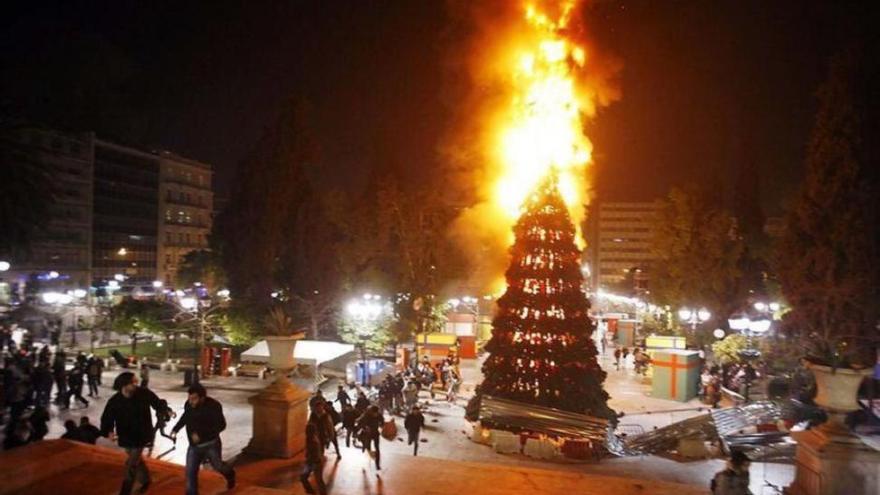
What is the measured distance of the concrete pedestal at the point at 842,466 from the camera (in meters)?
7.86

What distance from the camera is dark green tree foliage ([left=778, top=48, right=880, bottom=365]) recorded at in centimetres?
2186

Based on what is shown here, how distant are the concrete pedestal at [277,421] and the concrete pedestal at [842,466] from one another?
755 cm

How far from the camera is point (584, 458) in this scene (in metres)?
14.9

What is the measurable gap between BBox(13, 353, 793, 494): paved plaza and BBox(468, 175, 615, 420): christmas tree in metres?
1.82

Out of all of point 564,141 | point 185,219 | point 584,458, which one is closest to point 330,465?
point 584,458

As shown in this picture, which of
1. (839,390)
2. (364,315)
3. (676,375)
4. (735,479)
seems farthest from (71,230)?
(839,390)

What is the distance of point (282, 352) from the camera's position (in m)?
10.5

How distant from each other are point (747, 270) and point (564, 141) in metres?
25.9

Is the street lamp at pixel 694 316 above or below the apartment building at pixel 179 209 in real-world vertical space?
below

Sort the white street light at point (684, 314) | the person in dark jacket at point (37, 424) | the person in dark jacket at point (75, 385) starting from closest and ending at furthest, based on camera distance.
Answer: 1. the person in dark jacket at point (37, 424)
2. the person in dark jacket at point (75, 385)
3. the white street light at point (684, 314)

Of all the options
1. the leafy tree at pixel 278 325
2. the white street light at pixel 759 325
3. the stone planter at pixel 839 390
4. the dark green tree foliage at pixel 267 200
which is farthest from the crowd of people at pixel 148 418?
the white street light at pixel 759 325

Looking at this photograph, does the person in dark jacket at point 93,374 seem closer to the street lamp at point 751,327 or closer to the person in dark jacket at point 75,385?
the person in dark jacket at point 75,385

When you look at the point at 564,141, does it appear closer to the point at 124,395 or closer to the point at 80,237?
the point at 124,395

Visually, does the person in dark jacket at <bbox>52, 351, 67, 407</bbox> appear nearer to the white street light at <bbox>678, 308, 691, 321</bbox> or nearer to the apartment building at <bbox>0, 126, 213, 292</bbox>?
the white street light at <bbox>678, 308, 691, 321</bbox>
